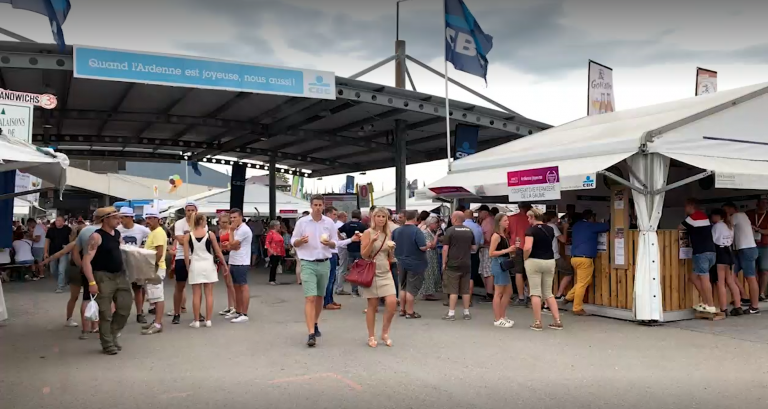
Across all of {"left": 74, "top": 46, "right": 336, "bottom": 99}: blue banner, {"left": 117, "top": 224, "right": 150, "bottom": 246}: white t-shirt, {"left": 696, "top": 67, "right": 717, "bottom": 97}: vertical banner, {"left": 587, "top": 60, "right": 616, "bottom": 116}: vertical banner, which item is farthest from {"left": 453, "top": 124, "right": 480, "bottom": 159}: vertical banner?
{"left": 696, "top": 67, "right": 717, "bottom": 97}: vertical banner

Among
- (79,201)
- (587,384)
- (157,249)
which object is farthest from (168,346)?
(79,201)

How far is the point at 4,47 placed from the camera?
10.7 metres

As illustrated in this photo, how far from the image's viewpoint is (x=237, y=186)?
76.4 ft

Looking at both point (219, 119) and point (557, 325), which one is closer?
point (557, 325)

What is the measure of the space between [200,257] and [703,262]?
23.4ft

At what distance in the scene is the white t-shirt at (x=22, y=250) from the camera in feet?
51.2

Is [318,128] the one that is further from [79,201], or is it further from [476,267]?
[79,201]

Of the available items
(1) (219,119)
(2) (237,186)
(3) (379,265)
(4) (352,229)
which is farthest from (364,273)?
(2) (237,186)

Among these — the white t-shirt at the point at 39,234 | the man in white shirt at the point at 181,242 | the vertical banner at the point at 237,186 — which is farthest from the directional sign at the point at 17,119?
the vertical banner at the point at 237,186

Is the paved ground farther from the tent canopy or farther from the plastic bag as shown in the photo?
the tent canopy

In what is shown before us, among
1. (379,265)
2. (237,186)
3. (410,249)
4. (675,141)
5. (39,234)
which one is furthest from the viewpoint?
(237,186)

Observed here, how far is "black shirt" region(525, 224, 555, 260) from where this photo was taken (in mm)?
8062

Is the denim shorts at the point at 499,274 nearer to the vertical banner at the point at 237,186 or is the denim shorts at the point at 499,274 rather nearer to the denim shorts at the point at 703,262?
the denim shorts at the point at 703,262

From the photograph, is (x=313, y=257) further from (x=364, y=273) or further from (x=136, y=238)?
(x=136, y=238)
